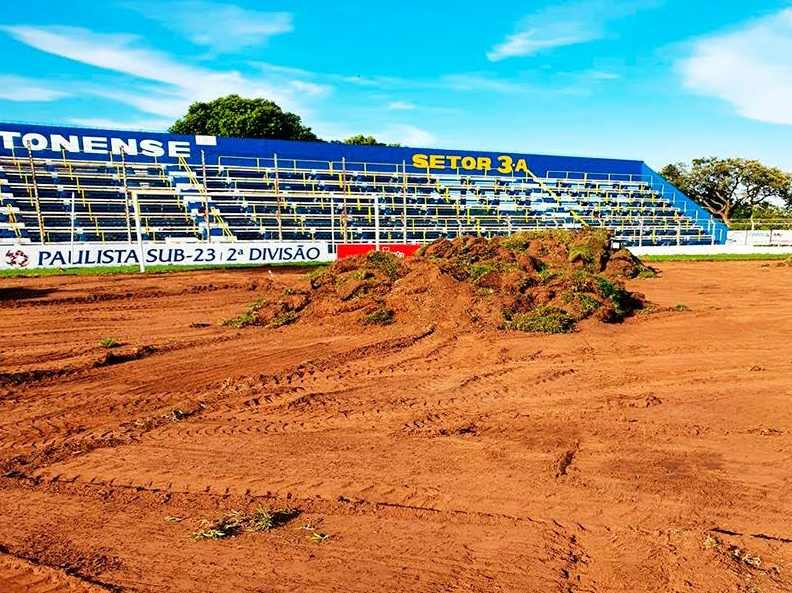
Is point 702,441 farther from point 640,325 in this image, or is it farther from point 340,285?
point 340,285

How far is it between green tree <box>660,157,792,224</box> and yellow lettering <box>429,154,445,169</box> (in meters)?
32.9

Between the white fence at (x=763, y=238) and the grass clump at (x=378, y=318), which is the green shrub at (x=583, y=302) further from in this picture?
the white fence at (x=763, y=238)

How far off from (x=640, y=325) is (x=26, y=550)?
31.7ft

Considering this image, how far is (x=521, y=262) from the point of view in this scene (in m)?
13.3

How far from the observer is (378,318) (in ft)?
33.2

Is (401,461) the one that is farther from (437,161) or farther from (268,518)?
(437,161)

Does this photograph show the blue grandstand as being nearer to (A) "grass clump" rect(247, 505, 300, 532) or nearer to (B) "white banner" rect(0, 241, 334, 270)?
(B) "white banner" rect(0, 241, 334, 270)

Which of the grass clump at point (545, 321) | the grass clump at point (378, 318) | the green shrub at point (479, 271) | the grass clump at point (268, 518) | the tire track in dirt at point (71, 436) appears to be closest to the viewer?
the grass clump at point (268, 518)

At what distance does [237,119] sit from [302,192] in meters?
22.7

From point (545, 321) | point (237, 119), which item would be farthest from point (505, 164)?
point (545, 321)

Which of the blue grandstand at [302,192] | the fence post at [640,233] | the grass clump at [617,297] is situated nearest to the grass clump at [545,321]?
the grass clump at [617,297]

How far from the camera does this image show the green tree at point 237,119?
4816 cm

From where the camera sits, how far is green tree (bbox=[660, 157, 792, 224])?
5381cm

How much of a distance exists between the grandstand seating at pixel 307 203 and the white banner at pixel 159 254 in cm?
135
